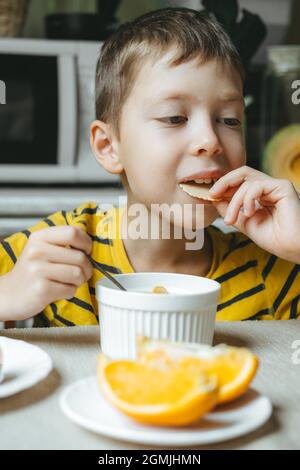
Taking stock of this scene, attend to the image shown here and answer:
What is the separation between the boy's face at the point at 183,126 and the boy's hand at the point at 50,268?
27 centimetres

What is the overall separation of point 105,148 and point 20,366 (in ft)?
2.31

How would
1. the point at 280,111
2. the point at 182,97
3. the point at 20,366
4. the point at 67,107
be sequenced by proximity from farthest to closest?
the point at 280,111
the point at 67,107
the point at 182,97
the point at 20,366

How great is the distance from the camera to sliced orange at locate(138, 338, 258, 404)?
536 millimetres

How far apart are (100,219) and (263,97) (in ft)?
3.78

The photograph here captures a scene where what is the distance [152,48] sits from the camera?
44.4 inches

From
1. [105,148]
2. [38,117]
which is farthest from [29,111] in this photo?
[105,148]

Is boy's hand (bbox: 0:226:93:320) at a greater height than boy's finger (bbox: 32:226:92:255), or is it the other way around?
boy's finger (bbox: 32:226:92:255)

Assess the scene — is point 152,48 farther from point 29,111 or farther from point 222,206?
point 29,111

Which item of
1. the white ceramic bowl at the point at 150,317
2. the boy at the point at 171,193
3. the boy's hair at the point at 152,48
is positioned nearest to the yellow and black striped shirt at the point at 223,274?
the boy at the point at 171,193

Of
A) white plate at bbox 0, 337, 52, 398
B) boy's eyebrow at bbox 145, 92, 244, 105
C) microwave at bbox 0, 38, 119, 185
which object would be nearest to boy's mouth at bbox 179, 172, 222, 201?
boy's eyebrow at bbox 145, 92, 244, 105

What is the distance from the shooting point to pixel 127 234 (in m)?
1.26

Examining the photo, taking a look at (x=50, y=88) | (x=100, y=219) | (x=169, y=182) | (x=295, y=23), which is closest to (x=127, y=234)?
(x=100, y=219)

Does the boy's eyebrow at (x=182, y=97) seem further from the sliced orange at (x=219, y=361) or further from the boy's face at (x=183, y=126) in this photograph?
the sliced orange at (x=219, y=361)

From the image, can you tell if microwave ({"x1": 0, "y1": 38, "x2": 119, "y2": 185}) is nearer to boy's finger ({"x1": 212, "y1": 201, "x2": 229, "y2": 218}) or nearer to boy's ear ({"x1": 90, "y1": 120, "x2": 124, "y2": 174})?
boy's ear ({"x1": 90, "y1": 120, "x2": 124, "y2": 174})
